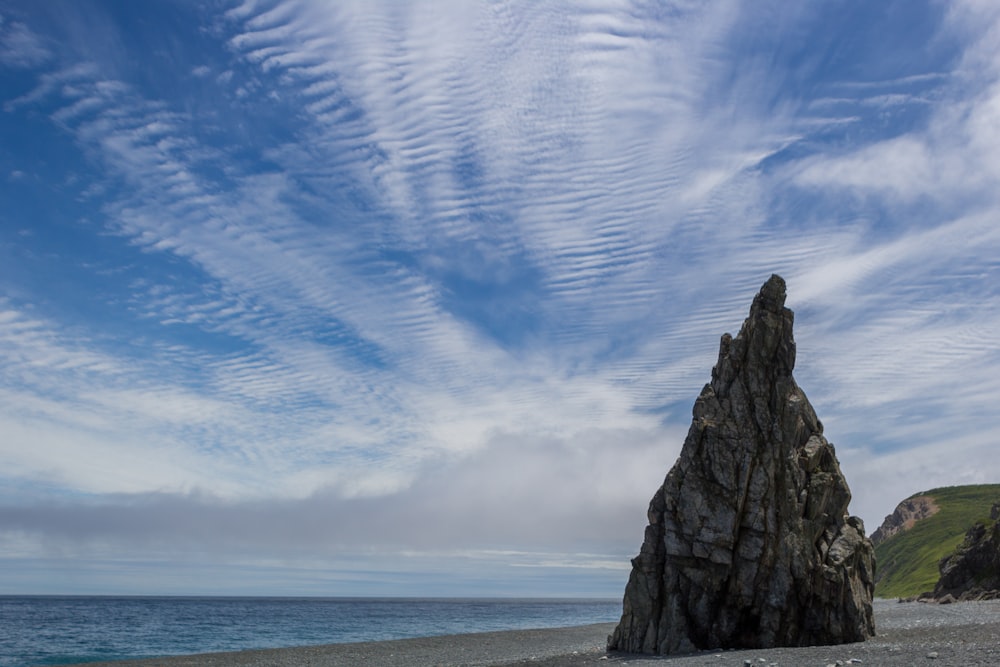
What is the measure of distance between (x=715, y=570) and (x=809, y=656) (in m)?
10.2

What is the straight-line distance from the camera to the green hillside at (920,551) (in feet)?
497

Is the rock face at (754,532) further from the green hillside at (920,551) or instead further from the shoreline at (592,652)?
the green hillside at (920,551)

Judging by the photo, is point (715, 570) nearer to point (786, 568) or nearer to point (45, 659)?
point (786, 568)

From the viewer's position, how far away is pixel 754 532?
135ft

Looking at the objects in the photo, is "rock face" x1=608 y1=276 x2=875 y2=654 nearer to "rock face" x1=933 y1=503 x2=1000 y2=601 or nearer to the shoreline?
the shoreline

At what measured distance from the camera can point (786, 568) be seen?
4006cm

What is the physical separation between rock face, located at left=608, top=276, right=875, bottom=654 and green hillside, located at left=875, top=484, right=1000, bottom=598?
124m

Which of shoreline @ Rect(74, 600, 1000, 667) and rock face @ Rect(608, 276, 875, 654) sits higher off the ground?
rock face @ Rect(608, 276, 875, 654)

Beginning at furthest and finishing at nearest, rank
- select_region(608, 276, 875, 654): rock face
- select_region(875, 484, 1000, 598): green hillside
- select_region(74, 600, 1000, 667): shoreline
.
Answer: select_region(875, 484, 1000, 598): green hillside < select_region(608, 276, 875, 654): rock face < select_region(74, 600, 1000, 667): shoreline

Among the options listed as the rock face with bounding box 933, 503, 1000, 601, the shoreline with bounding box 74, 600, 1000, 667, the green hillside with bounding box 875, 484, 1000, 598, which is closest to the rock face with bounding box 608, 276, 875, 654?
the shoreline with bounding box 74, 600, 1000, 667

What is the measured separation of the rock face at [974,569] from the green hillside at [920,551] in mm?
41057

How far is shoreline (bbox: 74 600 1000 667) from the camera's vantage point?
28047mm

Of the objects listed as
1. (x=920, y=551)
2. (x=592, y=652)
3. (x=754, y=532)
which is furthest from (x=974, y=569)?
(x=920, y=551)

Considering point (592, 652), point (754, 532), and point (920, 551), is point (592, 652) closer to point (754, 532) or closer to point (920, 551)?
point (754, 532)
